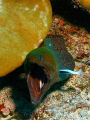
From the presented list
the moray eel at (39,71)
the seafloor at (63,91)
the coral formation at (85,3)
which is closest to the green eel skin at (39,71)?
the moray eel at (39,71)

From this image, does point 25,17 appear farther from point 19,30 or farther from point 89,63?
point 89,63

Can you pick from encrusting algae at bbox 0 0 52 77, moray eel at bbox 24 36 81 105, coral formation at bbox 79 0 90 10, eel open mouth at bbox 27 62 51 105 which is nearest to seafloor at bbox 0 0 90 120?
coral formation at bbox 79 0 90 10

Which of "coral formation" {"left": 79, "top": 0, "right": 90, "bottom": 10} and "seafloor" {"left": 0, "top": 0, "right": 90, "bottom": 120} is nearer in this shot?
"seafloor" {"left": 0, "top": 0, "right": 90, "bottom": 120}

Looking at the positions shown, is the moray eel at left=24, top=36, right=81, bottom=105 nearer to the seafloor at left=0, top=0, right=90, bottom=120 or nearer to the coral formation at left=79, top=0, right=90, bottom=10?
the seafloor at left=0, top=0, right=90, bottom=120

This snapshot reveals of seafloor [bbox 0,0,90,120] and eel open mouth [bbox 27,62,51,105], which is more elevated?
eel open mouth [bbox 27,62,51,105]

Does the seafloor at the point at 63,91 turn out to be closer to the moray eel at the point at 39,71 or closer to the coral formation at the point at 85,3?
the coral formation at the point at 85,3

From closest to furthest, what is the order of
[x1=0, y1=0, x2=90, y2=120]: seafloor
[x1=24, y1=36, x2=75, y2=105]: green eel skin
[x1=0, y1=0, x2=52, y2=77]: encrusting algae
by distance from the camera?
1. [x1=24, y1=36, x2=75, y2=105]: green eel skin
2. [x1=0, y1=0, x2=52, y2=77]: encrusting algae
3. [x1=0, y1=0, x2=90, y2=120]: seafloor

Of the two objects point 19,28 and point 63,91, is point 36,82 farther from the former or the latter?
point 19,28

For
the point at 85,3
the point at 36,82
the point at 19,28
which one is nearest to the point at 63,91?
the point at 36,82
